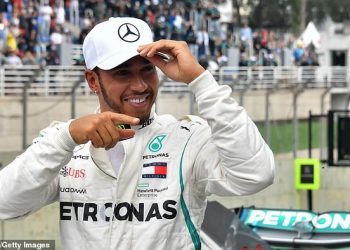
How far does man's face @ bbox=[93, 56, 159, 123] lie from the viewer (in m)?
2.94

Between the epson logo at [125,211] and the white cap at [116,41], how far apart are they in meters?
0.43

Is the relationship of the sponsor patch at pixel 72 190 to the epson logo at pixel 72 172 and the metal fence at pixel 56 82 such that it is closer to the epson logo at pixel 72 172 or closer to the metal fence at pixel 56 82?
the epson logo at pixel 72 172

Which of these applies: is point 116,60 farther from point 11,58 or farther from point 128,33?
point 11,58

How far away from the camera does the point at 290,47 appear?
39.1 meters

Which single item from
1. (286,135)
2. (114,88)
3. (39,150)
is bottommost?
(286,135)

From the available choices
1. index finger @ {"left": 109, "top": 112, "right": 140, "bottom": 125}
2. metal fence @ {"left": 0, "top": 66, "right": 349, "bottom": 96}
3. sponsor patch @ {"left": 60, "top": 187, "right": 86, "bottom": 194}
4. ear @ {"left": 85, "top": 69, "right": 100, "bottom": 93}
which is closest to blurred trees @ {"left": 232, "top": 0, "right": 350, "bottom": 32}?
metal fence @ {"left": 0, "top": 66, "right": 349, "bottom": 96}

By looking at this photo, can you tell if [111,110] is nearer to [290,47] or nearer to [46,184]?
[46,184]

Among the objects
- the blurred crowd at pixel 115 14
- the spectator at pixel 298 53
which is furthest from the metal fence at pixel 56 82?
the spectator at pixel 298 53

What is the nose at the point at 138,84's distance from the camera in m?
2.93

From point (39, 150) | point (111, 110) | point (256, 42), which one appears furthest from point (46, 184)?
point (256, 42)

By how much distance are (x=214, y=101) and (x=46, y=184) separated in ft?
1.91

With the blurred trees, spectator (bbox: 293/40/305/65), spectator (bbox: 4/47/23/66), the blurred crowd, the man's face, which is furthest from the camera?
the blurred trees

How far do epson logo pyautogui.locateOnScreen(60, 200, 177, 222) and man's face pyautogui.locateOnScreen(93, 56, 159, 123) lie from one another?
0.90ft

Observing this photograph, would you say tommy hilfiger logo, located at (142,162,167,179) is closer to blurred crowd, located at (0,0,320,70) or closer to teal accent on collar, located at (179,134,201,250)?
teal accent on collar, located at (179,134,201,250)
